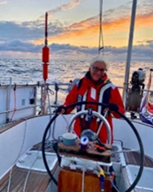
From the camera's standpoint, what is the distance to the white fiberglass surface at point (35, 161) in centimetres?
185

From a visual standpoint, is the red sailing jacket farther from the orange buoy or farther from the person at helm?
the orange buoy

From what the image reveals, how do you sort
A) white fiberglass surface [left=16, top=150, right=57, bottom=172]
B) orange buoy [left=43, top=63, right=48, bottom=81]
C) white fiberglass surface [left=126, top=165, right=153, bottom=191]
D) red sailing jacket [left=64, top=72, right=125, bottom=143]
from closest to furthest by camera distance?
red sailing jacket [left=64, top=72, right=125, bottom=143], white fiberglass surface [left=126, top=165, right=153, bottom=191], white fiberglass surface [left=16, top=150, right=57, bottom=172], orange buoy [left=43, top=63, right=48, bottom=81]

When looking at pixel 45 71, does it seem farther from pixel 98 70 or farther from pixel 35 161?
pixel 98 70

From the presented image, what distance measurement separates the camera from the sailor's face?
156 centimetres

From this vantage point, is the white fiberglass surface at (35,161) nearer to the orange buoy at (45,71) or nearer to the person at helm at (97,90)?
the person at helm at (97,90)

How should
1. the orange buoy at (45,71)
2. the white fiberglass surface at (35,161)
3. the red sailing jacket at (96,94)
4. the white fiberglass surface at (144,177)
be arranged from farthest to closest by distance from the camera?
the orange buoy at (45,71) < the white fiberglass surface at (35,161) < the white fiberglass surface at (144,177) < the red sailing jacket at (96,94)

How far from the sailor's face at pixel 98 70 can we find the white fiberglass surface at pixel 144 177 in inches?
33.6

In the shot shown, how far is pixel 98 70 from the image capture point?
156 centimetres

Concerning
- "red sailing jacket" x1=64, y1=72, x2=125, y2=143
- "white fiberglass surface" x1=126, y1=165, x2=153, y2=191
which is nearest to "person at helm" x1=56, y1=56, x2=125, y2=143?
"red sailing jacket" x1=64, y1=72, x2=125, y2=143

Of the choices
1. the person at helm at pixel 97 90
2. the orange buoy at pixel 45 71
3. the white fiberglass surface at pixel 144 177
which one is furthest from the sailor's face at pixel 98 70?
the orange buoy at pixel 45 71

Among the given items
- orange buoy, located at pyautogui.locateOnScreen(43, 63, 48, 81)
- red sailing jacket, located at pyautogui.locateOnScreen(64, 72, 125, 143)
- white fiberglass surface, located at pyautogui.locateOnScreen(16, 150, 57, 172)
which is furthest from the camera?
orange buoy, located at pyautogui.locateOnScreen(43, 63, 48, 81)

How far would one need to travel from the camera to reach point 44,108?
3127 millimetres

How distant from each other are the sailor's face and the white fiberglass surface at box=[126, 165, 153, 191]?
2.80 ft

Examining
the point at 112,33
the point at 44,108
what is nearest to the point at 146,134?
the point at 44,108
